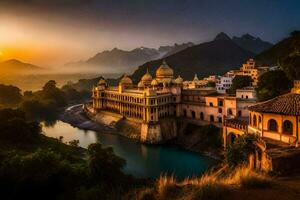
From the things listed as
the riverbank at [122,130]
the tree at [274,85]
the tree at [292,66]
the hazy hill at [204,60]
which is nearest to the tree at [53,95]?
the riverbank at [122,130]

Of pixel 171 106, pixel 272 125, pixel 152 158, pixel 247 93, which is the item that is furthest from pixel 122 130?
pixel 272 125

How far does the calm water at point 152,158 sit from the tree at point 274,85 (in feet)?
32.8

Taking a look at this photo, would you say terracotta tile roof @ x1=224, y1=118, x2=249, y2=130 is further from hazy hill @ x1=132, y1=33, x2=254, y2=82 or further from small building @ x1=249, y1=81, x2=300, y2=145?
hazy hill @ x1=132, y1=33, x2=254, y2=82

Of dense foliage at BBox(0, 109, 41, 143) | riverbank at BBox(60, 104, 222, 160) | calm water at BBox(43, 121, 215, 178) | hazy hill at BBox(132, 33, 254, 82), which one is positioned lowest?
calm water at BBox(43, 121, 215, 178)

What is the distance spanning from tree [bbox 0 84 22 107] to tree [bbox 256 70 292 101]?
66.7m

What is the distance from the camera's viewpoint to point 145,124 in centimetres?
4606

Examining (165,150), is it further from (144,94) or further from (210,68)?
(210,68)

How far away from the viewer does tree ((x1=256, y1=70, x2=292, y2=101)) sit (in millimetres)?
35500

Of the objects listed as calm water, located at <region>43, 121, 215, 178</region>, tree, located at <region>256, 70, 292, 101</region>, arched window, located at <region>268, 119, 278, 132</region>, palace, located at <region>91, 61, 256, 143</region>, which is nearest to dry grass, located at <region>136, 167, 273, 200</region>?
arched window, located at <region>268, 119, 278, 132</region>

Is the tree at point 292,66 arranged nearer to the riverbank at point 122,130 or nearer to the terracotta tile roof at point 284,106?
the terracotta tile roof at point 284,106

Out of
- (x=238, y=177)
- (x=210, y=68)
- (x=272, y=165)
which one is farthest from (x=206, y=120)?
(x=210, y=68)

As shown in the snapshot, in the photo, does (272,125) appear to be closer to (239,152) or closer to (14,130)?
(239,152)

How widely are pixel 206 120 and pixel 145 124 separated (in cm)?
909

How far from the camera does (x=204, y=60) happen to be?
470 feet
